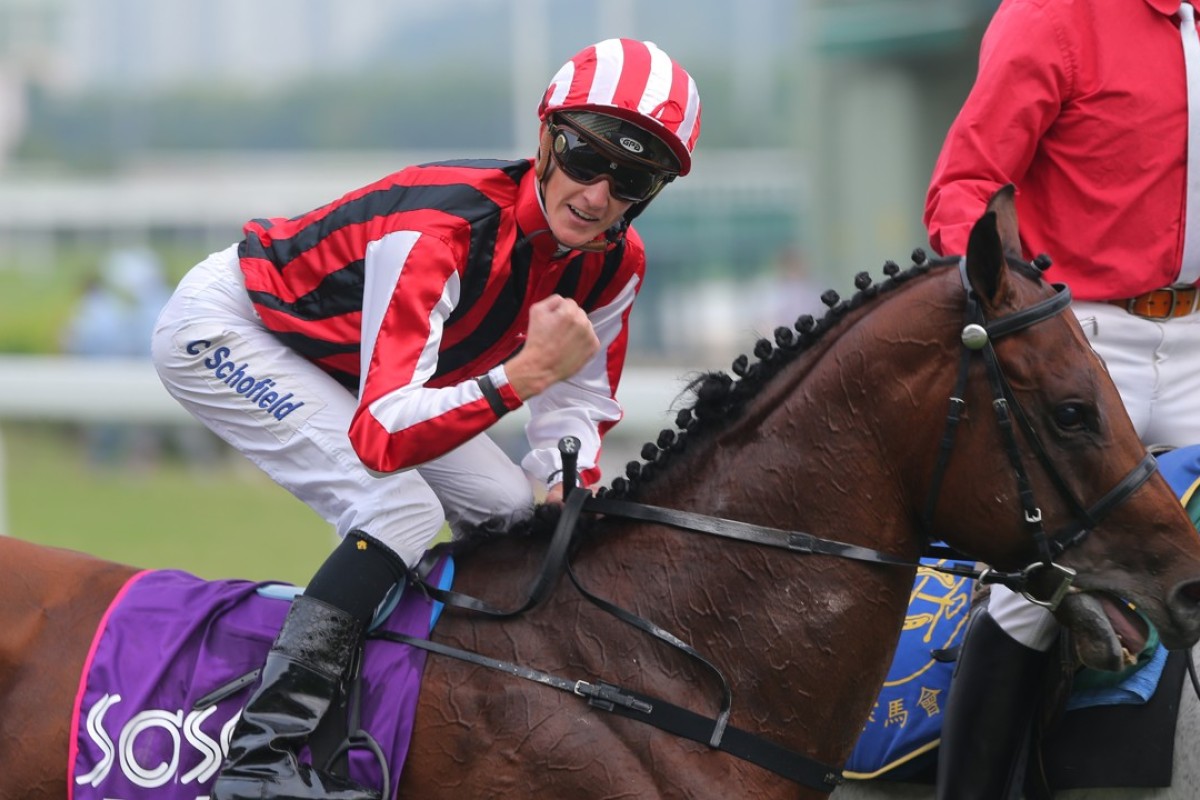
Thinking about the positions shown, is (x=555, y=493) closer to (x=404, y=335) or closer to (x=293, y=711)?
(x=404, y=335)

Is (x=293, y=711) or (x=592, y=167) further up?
(x=592, y=167)

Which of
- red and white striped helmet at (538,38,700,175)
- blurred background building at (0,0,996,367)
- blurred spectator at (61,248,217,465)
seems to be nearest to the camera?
red and white striped helmet at (538,38,700,175)

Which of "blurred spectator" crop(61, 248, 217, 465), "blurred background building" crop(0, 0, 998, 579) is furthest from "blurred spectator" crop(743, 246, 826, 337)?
"blurred spectator" crop(61, 248, 217, 465)

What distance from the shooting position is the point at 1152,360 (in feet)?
11.7

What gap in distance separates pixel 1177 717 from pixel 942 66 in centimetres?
830

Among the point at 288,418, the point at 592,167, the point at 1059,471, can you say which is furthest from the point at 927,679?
the point at 288,418

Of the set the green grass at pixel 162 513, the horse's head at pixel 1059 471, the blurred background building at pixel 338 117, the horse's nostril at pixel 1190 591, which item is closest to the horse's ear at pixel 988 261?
the horse's head at pixel 1059 471

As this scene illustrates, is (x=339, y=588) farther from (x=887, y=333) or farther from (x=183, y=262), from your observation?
(x=183, y=262)

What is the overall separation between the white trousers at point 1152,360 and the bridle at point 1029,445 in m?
0.73

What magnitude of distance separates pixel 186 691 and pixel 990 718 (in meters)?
1.78

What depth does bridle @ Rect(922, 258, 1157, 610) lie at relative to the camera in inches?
111

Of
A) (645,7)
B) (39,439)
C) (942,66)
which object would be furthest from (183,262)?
(942,66)

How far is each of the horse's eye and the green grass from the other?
6254 mm

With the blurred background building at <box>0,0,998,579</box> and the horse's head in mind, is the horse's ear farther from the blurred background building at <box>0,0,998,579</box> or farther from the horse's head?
the blurred background building at <box>0,0,998,579</box>
